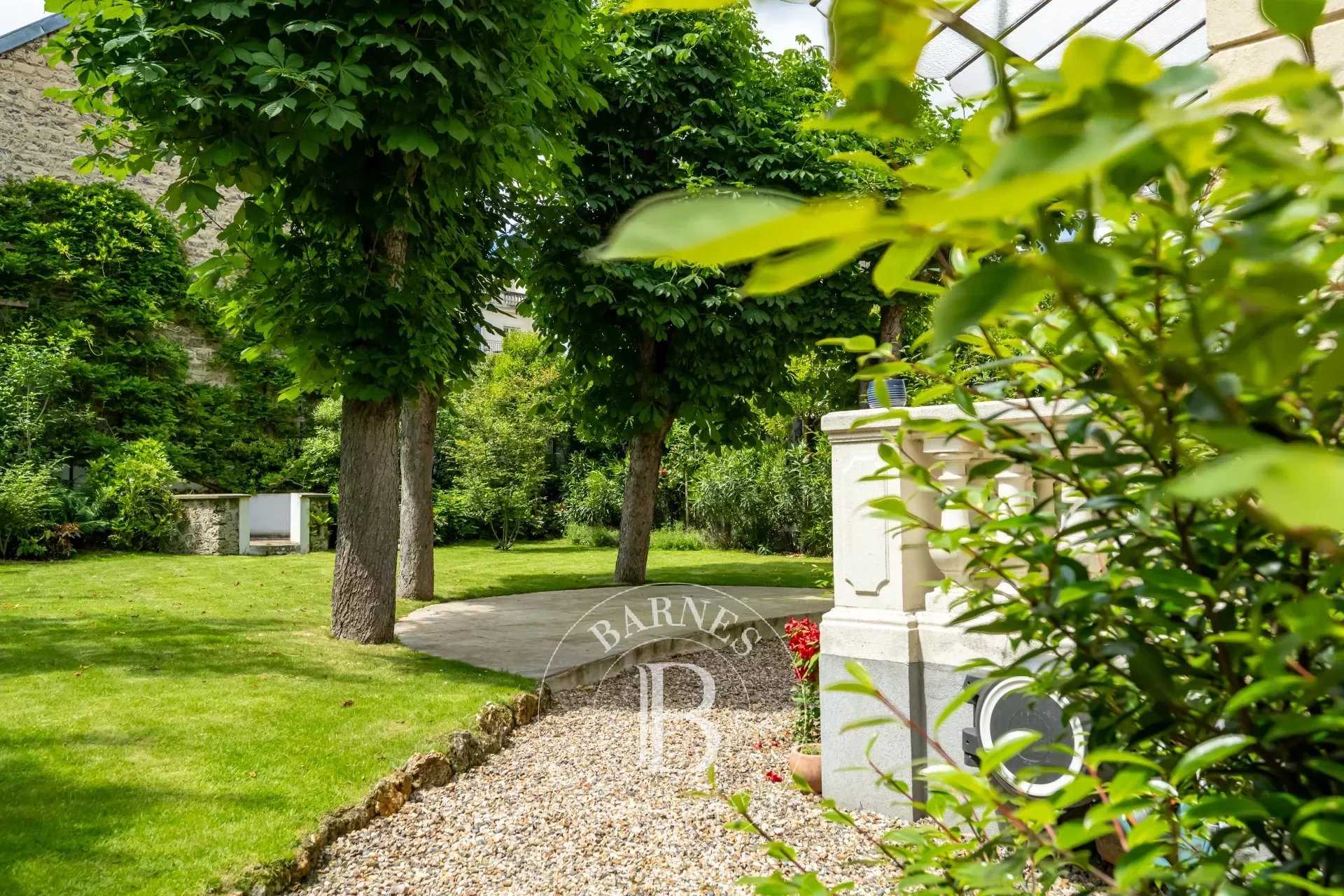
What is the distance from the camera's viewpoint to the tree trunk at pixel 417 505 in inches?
319

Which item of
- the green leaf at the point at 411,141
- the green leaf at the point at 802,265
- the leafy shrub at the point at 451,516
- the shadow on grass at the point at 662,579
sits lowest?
the shadow on grass at the point at 662,579

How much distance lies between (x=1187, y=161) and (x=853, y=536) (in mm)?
3269

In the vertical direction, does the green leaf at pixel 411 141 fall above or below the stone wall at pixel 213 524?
above

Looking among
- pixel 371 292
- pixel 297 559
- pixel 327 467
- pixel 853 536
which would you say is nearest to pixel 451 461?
pixel 327 467

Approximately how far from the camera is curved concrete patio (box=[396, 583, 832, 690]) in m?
5.74

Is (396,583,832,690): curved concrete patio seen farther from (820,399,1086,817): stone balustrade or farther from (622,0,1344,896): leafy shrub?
(622,0,1344,896): leafy shrub

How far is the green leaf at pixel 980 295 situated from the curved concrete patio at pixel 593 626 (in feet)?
15.7

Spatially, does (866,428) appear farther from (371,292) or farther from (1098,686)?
(371,292)

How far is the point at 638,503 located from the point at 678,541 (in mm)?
6141

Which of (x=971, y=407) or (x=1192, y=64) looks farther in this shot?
(x=971, y=407)

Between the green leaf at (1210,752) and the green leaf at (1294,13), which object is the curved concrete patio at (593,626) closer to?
the green leaf at (1210,752)

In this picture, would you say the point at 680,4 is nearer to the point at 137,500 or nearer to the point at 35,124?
the point at 137,500

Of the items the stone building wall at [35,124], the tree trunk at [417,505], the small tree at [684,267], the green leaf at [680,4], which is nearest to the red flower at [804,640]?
the green leaf at [680,4]

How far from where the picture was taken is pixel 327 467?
1412 centimetres
